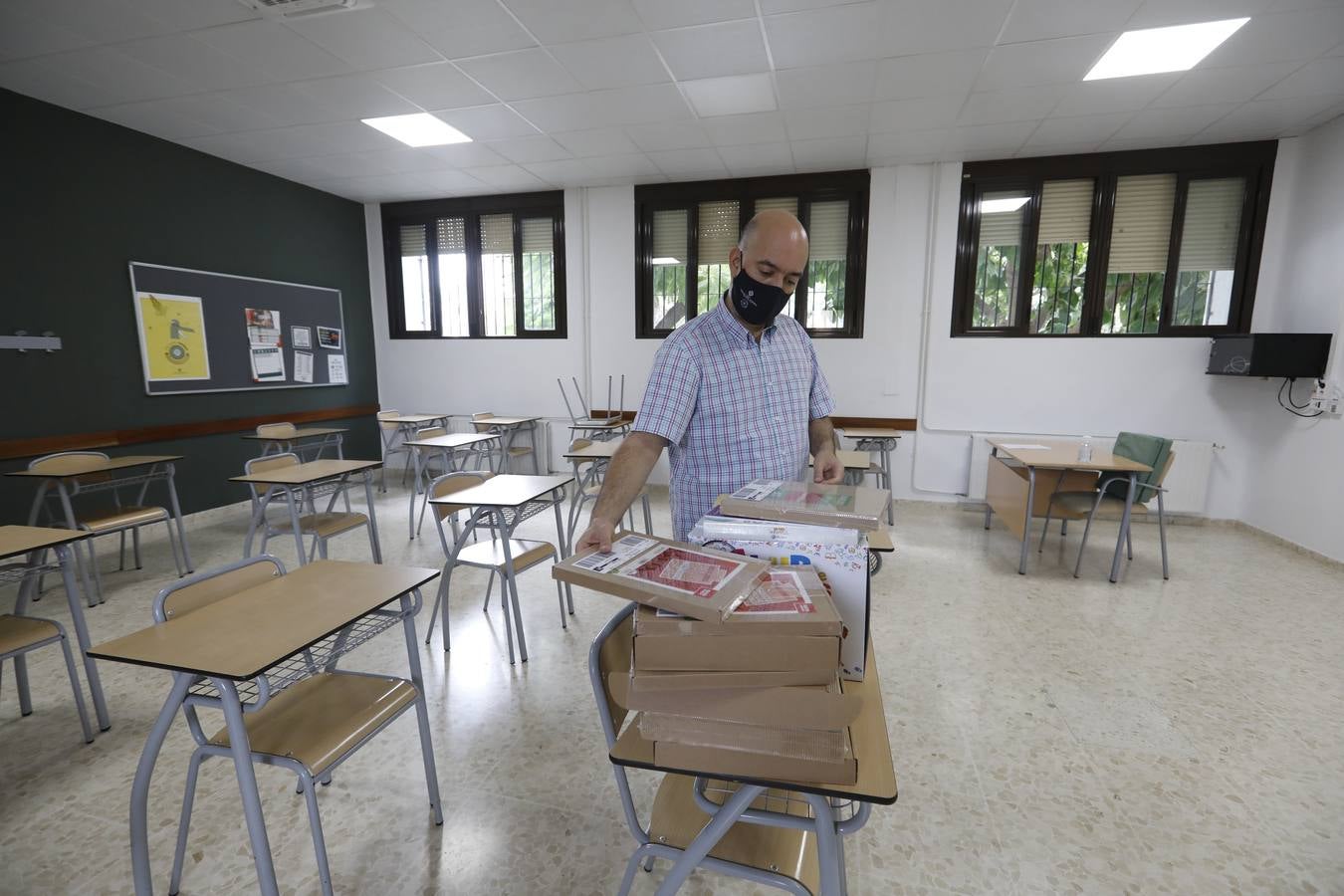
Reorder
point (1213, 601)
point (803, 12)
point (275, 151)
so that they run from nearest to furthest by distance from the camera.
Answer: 1. point (803, 12)
2. point (1213, 601)
3. point (275, 151)

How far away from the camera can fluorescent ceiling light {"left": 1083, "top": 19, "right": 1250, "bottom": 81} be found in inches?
122

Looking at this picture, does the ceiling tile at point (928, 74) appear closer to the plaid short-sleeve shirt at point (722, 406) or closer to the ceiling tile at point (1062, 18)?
the ceiling tile at point (1062, 18)

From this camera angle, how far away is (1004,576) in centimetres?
371

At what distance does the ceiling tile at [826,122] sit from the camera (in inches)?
162

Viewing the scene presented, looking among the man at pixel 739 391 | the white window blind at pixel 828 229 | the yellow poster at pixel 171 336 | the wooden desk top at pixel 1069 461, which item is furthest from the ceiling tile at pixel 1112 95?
the yellow poster at pixel 171 336

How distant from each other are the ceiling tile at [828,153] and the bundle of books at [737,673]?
4850 millimetres

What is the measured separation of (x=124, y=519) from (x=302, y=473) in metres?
1.05

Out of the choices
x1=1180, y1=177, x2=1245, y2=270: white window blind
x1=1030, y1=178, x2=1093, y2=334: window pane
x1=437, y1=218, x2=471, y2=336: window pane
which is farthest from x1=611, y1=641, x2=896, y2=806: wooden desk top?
x1=437, y1=218, x2=471, y2=336: window pane

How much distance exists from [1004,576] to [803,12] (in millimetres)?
3513

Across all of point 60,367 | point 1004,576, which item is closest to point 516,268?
point 60,367

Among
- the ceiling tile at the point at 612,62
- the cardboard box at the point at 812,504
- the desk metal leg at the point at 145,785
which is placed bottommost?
the desk metal leg at the point at 145,785

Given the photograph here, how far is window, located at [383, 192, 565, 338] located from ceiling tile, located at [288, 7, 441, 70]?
2.80 metres

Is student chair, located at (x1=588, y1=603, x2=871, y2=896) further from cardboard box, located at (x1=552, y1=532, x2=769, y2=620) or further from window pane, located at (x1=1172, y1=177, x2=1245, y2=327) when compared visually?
window pane, located at (x1=1172, y1=177, x2=1245, y2=327)

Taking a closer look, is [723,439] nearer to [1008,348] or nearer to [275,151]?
[1008,348]
